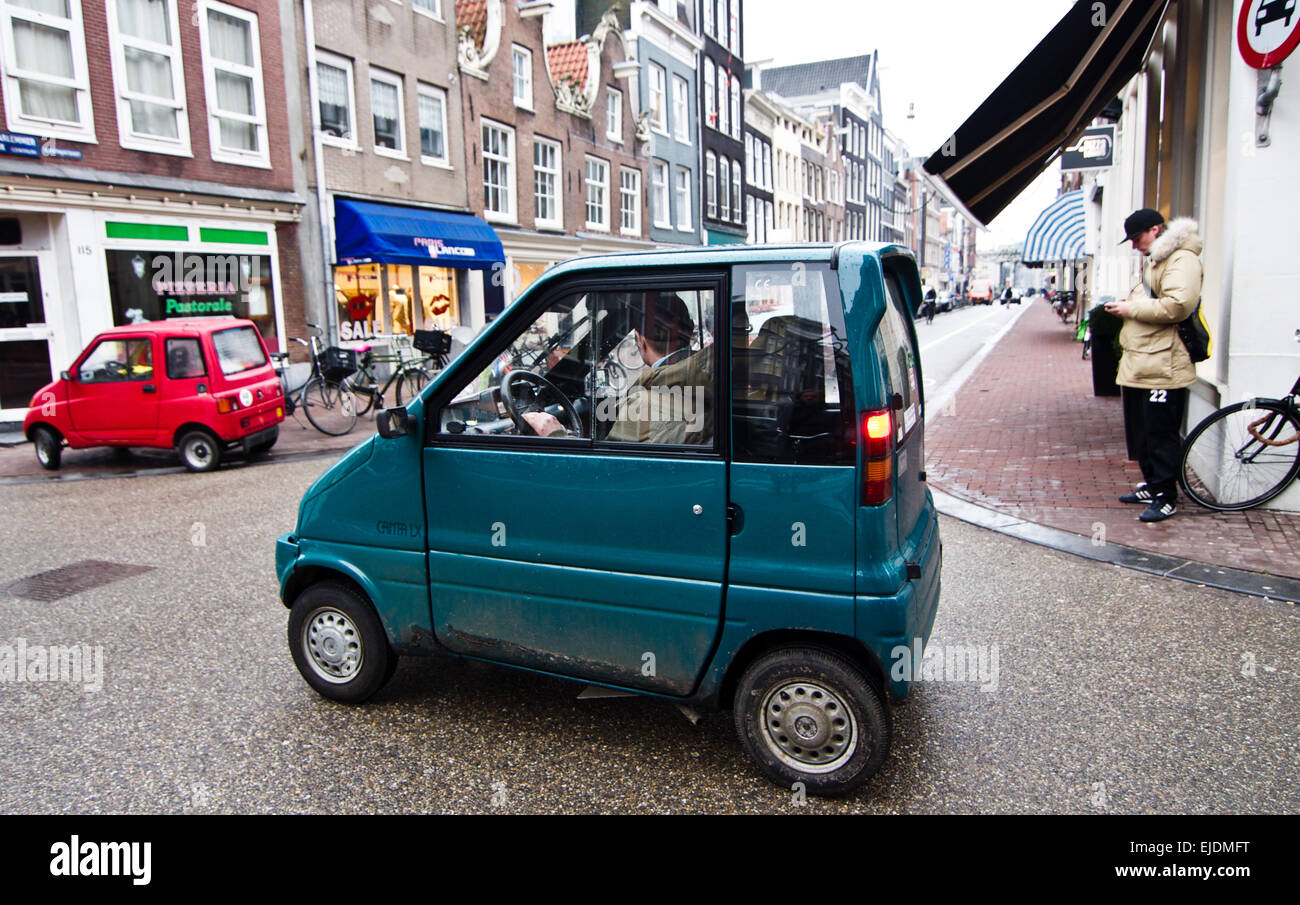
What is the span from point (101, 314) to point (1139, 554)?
46.9ft

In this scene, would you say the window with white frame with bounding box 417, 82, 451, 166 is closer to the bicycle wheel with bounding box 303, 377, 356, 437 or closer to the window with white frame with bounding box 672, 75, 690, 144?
the bicycle wheel with bounding box 303, 377, 356, 437

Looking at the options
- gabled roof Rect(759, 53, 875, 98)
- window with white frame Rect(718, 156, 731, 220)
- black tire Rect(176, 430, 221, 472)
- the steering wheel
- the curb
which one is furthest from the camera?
gabled roof Rect(759, 53, 875, 98)

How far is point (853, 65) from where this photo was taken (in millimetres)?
73312

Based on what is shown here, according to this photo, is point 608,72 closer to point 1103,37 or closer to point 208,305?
point 208,305

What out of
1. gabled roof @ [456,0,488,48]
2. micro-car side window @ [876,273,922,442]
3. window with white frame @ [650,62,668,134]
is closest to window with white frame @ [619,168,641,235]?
window with white frame @ [650,62,668,134]

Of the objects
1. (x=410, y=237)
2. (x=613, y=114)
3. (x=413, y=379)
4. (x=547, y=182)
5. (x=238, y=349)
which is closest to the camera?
(x=238, y=349)

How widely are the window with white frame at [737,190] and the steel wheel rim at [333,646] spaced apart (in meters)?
40.0

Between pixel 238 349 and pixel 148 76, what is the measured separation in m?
7.39

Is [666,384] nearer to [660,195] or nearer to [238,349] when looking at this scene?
[238,349]

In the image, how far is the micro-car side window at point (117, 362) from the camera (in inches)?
378

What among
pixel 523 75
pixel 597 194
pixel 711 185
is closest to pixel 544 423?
pixel 523 75

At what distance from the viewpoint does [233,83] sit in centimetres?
1586

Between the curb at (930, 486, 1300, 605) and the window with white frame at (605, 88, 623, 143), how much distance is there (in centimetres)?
2472

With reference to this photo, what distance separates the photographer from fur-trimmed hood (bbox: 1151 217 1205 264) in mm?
5961
